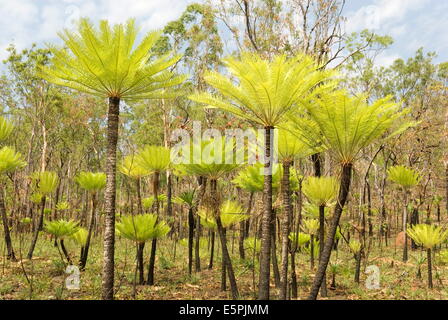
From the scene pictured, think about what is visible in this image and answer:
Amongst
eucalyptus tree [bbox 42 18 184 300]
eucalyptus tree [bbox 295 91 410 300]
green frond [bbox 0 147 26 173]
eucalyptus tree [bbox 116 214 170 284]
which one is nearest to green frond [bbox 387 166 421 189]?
eucalyptus tree [bbox 295 91 410 300]

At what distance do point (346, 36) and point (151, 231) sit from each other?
8.36 meters

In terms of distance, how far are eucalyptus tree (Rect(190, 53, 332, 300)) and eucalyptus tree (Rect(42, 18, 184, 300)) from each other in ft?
3.57

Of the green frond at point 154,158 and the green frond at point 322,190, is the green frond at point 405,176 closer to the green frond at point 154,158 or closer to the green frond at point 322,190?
the green frond at point 322,190

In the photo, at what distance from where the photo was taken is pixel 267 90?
5105mm

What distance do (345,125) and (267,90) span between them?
1309 mm

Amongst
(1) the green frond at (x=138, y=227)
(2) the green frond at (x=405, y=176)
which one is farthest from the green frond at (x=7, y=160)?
(2) the green frond at (x=405, y=176)

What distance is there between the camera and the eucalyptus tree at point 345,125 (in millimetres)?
4918

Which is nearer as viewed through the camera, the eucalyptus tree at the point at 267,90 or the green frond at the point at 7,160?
the eucalyptus tree at the point at 267,90

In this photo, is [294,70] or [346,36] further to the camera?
[346,36]

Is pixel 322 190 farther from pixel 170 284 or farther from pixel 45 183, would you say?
pixel 45 183

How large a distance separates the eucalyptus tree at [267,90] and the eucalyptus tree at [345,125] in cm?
35
